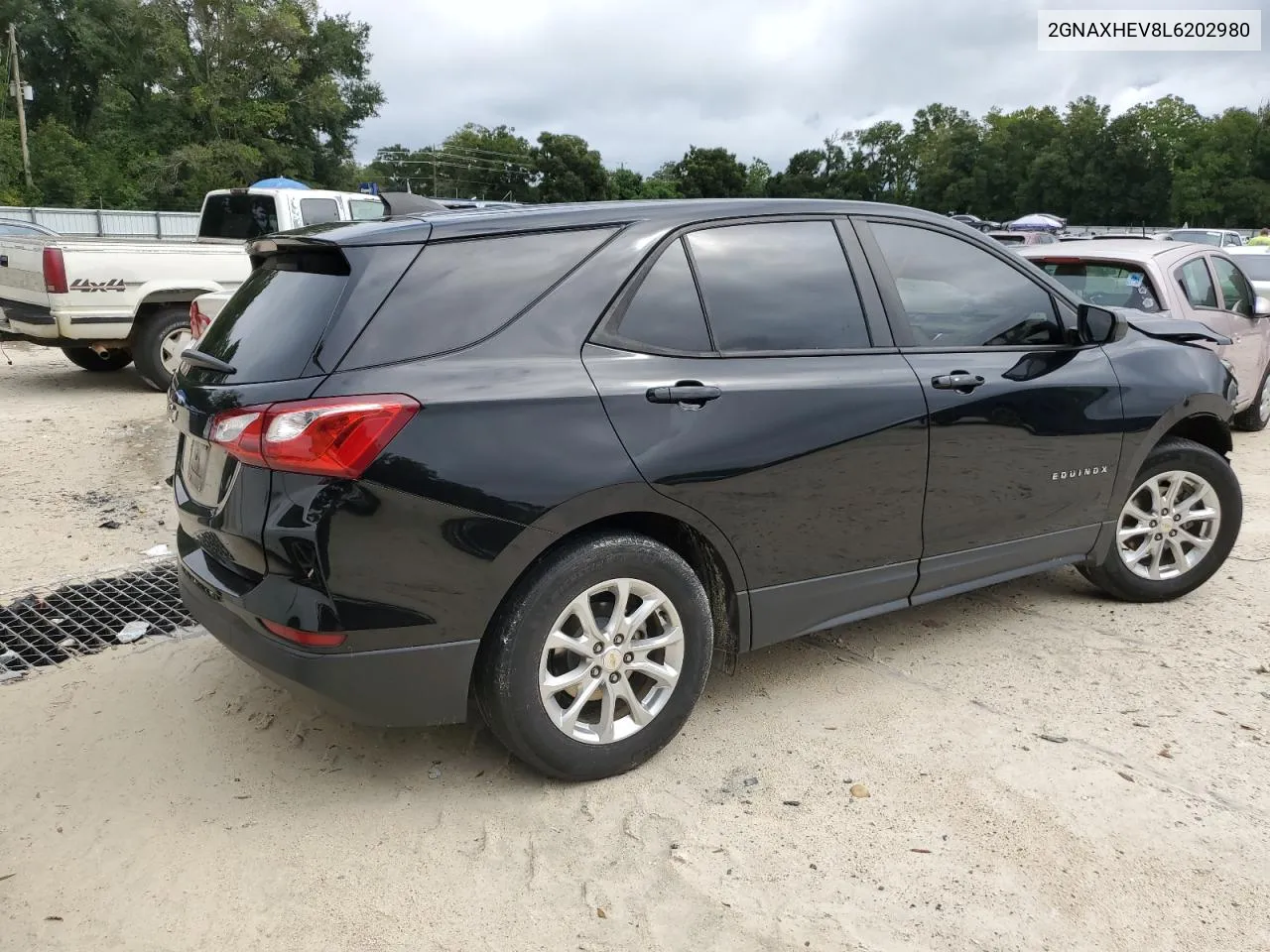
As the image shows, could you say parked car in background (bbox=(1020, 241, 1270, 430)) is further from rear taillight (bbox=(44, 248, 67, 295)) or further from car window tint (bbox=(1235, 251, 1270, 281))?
rear taillight (bbox=(44, 248, 67, 295))

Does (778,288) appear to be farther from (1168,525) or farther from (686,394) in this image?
(1168,525)

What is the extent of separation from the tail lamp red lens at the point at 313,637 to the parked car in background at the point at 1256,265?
1246 cm

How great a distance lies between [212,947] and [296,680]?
0.66 m

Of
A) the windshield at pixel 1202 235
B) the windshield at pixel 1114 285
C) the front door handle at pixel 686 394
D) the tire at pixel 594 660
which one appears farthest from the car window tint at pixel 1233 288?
the windshield at pixel 1202 235

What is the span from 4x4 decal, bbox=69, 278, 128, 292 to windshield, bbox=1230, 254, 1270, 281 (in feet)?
41.2

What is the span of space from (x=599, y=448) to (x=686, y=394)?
356 mm

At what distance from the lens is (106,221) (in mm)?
27766

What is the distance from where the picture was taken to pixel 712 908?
8.29 ft

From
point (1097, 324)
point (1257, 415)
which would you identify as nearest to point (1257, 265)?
point (1257, 415)

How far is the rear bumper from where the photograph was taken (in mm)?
2662

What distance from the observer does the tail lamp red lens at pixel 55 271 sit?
8.94 meters

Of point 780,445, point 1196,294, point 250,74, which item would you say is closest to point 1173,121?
point 250,74

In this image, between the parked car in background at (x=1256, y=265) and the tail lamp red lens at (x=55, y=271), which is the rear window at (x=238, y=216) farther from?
the parked car in background at (x=1256, y=265)

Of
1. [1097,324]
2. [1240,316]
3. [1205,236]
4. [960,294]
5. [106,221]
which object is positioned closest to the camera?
[960,294]
